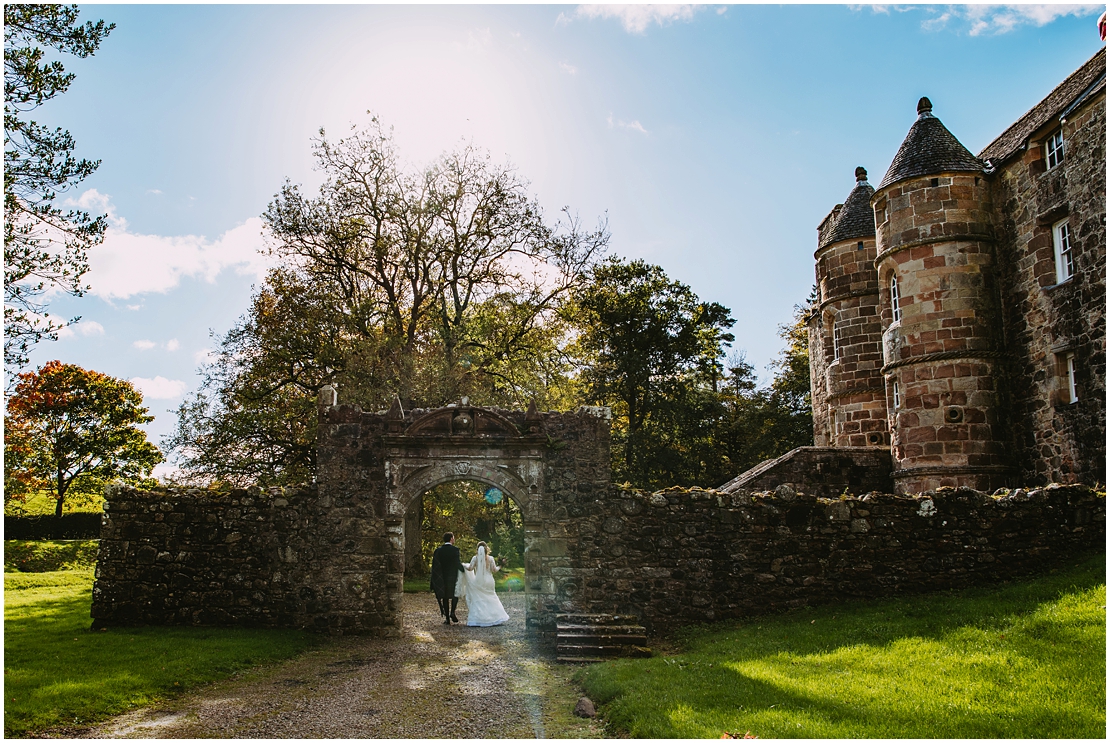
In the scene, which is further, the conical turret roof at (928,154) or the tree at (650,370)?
the tree at (650,370)

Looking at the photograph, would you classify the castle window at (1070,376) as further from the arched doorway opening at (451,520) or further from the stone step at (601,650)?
the arched doorway opening at (451,520)

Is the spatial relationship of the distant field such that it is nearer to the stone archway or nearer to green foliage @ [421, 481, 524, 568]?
green foliage @ [421, 481, 524, 568]

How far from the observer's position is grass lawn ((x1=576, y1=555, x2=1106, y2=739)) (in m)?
5.80

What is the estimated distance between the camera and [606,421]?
43.8 ft

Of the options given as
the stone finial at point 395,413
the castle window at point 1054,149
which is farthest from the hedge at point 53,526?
the castle window at point 1054,149

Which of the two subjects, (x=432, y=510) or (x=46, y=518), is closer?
(x=432, y=510)

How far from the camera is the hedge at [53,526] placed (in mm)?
28297

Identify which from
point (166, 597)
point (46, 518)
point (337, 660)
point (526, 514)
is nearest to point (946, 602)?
point (526, 514)

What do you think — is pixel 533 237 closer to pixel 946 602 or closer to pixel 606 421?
pixel 606 421

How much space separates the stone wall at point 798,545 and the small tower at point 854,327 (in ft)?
25.7

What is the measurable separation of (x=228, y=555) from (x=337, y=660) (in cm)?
311

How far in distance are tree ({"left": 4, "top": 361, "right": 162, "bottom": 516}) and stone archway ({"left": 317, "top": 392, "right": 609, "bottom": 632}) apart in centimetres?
2135

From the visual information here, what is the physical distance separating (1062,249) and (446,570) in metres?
13.4

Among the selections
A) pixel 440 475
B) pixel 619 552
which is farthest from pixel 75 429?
pixel 619 552
